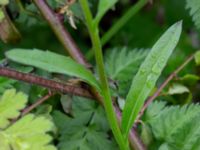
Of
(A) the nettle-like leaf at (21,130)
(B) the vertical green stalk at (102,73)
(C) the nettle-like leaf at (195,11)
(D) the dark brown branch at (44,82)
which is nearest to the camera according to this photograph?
(B) the vertical green stalk at (102,73)

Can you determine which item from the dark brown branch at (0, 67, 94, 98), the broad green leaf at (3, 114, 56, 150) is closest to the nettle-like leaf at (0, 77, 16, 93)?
the dark brown branch at (0, 67, 94, 98)

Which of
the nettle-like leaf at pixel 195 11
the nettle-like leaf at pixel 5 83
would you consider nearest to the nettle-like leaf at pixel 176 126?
the nettle-like leaf at pixel 195 11

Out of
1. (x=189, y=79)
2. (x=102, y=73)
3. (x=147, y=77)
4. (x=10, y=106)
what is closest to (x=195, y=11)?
(x=189, y=79)

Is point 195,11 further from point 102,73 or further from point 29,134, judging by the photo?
point 29,134

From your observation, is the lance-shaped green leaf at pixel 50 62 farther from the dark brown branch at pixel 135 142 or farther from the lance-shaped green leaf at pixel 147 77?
the dark brown branch at pixel 135 142

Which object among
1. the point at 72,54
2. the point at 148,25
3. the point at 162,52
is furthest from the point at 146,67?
the point at 148,25

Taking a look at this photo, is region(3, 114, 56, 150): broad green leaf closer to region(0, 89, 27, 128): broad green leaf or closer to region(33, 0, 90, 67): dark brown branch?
region(0, 89, 27, 128): broad green leaf
